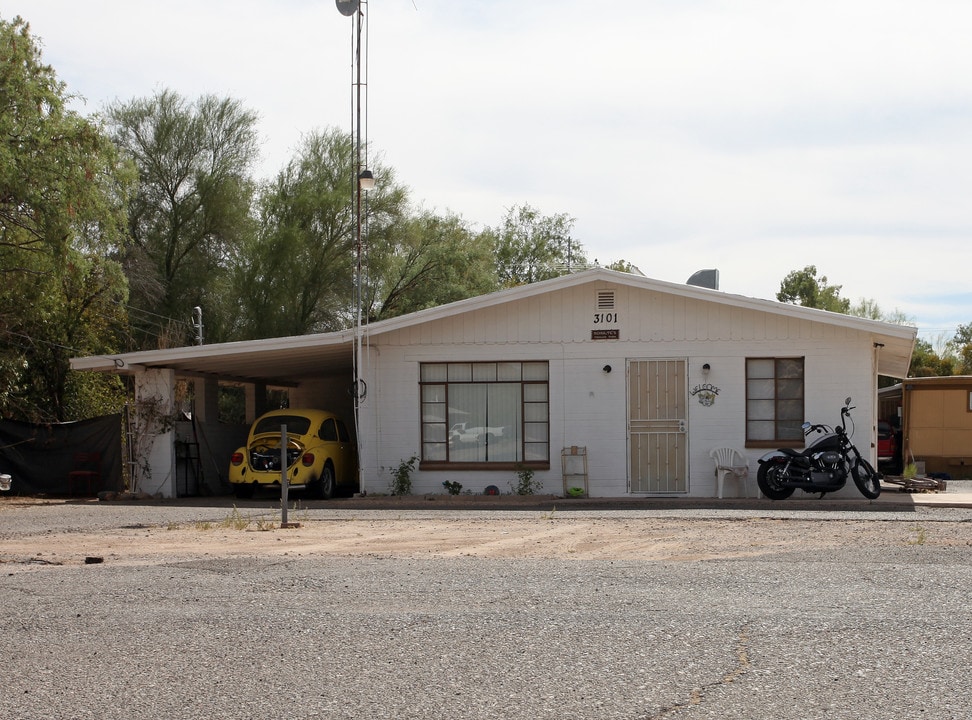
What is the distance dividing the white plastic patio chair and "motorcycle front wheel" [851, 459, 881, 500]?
1634mm

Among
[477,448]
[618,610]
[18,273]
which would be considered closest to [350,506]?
[477,448]

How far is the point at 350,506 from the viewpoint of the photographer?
17.8 metres

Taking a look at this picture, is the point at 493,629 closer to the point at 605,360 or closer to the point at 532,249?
the point at 605,360

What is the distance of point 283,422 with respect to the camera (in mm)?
20812

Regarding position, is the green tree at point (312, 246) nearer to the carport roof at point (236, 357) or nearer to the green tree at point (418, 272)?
the green tree at point (418, 272)

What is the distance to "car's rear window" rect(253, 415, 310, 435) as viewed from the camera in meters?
20.6

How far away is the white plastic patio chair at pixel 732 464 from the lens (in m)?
18.8

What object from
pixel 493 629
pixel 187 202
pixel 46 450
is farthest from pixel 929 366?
pixel 493 629

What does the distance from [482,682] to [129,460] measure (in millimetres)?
15884

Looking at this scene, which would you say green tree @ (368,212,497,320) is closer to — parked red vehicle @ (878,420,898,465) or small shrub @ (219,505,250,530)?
parked red vehicle @ (878,420,898,465)

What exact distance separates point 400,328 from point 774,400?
247 inches

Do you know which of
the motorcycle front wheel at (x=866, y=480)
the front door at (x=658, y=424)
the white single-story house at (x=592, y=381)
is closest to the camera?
the motorcycle front wheel at (x=866, y=480)

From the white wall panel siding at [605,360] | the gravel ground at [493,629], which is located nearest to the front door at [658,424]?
the white wall panel siding at [605,360]

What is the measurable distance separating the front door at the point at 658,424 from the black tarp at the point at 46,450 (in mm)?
9733
